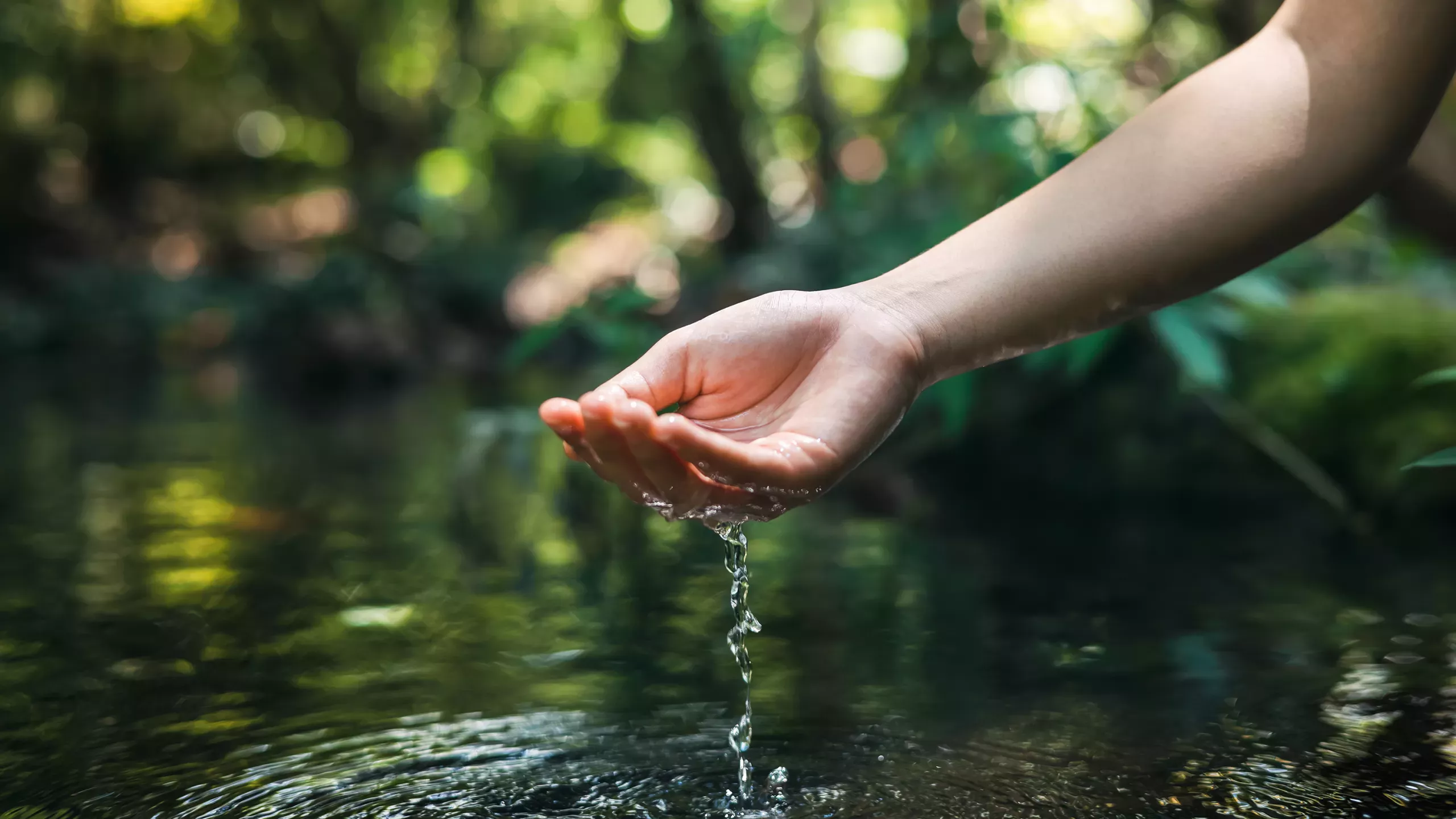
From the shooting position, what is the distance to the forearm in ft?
5.92

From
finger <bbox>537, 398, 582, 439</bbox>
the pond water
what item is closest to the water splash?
the pond water

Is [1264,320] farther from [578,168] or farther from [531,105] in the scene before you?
[531,105]

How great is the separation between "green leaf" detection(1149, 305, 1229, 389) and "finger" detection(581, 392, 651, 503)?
7.26ft

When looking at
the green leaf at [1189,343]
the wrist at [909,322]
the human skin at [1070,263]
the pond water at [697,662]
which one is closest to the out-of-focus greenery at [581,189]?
the green leaf at [1189,343]

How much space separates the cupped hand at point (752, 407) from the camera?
5.55 feet

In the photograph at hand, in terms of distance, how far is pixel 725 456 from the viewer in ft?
5.42

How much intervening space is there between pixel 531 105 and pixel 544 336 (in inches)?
888

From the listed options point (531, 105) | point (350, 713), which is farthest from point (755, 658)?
point (531, 105)

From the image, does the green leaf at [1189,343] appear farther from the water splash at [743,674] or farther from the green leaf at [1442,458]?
A: the water splash at [743,674]

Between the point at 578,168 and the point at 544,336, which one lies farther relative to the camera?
the point at 578,168

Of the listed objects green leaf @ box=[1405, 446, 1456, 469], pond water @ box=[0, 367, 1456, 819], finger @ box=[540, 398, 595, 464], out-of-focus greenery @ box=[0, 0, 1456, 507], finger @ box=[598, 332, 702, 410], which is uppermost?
out-of-focus greenery @ box=[0, 0, 1456, 507]

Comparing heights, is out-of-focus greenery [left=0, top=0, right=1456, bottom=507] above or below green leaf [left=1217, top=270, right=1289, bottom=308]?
above

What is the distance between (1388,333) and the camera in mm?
4988

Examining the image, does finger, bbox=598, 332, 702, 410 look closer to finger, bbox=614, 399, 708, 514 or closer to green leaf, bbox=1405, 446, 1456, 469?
finger, bbox=614, 399, 708, 514
